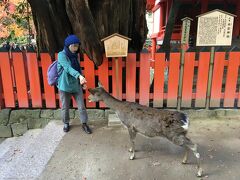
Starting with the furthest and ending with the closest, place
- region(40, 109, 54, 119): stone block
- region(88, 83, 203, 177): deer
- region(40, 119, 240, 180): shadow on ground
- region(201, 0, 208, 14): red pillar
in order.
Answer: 1. region(201, 0, 208, 14): red pillar
2. region(40, 109, 54, 119): stone block
3. region(40, 119, 240, 180): shadow on ground
4. region(88, 83, 203, 177): deer

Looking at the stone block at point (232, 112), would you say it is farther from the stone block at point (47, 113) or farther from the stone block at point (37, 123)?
the stone block at point (37, 123)

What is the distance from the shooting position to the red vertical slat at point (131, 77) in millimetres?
5275

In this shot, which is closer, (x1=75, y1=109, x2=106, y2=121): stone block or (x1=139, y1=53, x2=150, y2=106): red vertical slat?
(x1=139, y1=53, x2=150, y2=106): red vertical slat

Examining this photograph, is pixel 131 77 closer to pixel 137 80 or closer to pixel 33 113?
pixel 137 80

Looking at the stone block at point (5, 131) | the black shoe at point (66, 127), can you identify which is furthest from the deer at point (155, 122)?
the stone block at point (5, 131)

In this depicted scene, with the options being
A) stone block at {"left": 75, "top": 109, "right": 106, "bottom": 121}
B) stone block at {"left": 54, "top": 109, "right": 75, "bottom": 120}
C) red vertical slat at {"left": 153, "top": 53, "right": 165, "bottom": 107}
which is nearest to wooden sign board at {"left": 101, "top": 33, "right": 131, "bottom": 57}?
red vertical slat at {"left": 153, "top": 53, "right": 165, "bottom": 107}

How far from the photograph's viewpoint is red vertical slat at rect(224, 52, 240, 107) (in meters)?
5.29

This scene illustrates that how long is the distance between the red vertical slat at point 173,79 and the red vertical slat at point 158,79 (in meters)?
0.16

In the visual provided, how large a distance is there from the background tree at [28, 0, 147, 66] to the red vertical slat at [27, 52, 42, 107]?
15.5 inches

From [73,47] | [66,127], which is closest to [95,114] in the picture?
[66,127]

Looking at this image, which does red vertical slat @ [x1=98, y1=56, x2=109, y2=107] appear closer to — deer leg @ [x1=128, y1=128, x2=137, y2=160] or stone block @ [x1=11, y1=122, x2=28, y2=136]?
deer leg @ [x1=128, y1=128, x2=137, y2=160]

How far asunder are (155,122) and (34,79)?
3.18m

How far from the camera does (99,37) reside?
5.38 m

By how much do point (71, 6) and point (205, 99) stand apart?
347 cm
